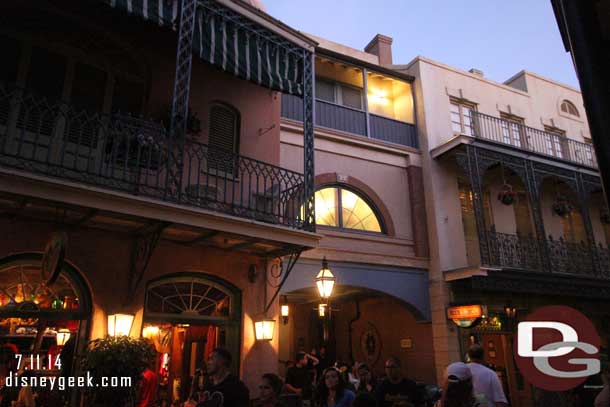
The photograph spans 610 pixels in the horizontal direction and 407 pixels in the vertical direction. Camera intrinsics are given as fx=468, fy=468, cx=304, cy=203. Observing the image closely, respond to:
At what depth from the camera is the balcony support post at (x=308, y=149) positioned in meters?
8.84

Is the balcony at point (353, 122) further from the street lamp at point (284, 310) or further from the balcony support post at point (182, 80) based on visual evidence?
the street lamp at point (284, 310)

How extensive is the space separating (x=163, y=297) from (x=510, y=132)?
12.5 metres

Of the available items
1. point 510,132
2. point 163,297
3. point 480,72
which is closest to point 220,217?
point 163,297

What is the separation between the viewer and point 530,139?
52.3 ft

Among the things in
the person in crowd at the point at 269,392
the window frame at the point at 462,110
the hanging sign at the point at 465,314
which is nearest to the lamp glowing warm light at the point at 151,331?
the person in crowd at the point at 269,392

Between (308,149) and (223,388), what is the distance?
5.53 m

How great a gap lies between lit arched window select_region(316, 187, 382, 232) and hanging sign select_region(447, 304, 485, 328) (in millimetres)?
2829

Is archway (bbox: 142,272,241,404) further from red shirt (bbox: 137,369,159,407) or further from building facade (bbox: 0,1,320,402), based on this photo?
red shirt (bbox: 137,369,159,407)

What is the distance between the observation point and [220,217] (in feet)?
24.9

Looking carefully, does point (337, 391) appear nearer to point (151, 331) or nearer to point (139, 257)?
point (139, 257)

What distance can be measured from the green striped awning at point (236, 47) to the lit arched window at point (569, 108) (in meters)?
12.7
